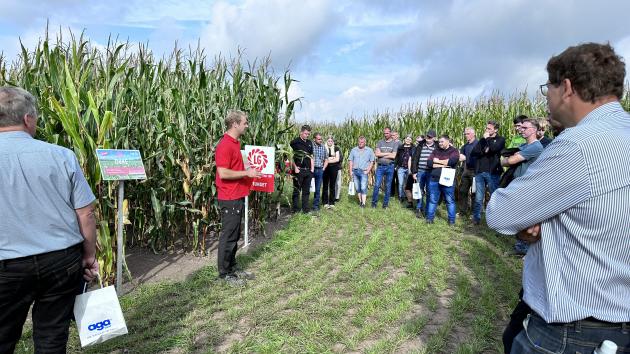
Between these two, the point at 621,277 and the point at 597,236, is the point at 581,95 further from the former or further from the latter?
the point at 621,277

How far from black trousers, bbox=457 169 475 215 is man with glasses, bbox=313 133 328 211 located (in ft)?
12.0

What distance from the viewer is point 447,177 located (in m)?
8.99

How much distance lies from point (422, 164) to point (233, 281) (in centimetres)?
662

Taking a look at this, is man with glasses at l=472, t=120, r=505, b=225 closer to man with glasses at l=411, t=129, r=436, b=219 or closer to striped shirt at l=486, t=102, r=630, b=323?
man with glasses at l=411, t=129, r=436, b=219

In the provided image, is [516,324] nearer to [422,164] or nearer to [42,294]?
[42,294]

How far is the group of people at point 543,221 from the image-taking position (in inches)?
56.1

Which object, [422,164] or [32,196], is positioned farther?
[422,164]

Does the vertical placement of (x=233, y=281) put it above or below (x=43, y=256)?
below

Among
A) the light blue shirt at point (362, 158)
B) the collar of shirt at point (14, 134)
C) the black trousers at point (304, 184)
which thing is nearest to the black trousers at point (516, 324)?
the collar of shirt at point (14, 134)

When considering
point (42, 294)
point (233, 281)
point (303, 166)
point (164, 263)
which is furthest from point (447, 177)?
point (42, 294)

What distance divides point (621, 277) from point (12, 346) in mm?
3077

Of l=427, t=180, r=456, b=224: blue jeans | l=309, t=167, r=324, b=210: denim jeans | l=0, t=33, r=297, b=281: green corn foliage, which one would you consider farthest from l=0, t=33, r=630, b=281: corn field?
l=427, t=180, r=456, b=224: blue jeans

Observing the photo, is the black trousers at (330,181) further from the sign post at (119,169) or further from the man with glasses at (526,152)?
the sign post at (119,169)

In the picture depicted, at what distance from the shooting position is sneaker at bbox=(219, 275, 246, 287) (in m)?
5.20
